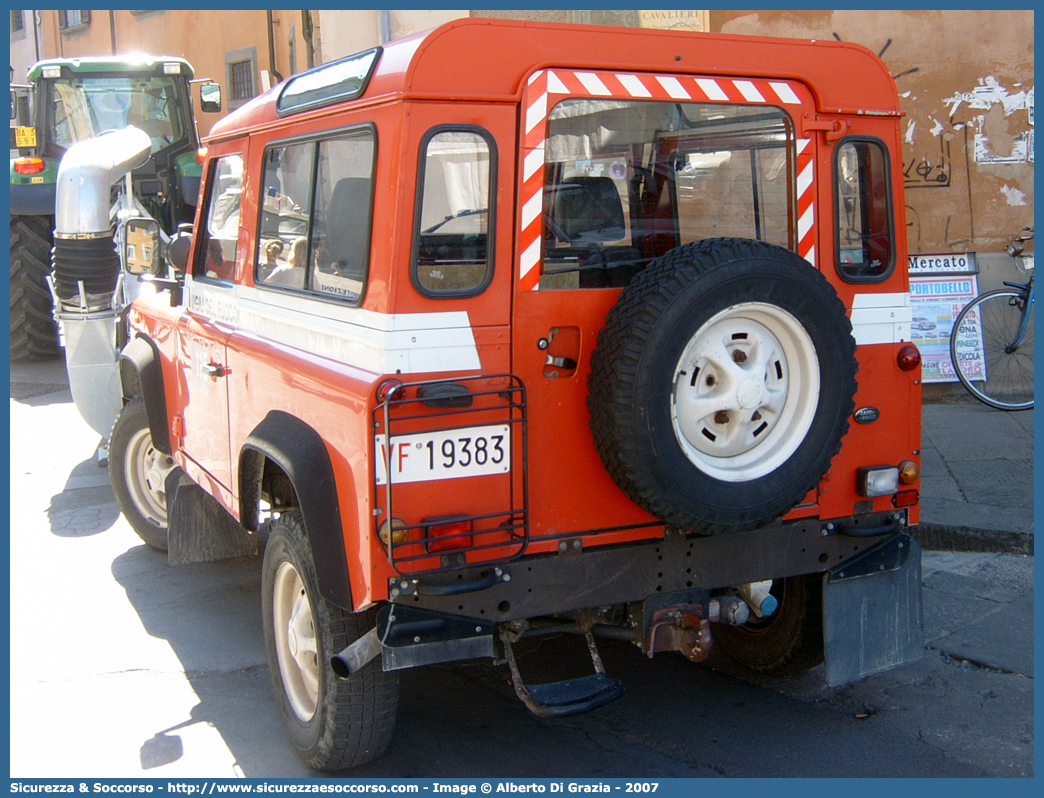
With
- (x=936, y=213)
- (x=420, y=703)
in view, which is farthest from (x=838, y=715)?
(x=936, y=213)

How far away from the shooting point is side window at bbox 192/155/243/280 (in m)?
4.40

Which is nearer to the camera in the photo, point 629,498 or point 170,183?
point 629,498

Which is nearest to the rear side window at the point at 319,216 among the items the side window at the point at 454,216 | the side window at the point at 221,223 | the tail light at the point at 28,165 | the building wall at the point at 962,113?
the side window at the point at 454,216

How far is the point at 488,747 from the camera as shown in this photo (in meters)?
3.71

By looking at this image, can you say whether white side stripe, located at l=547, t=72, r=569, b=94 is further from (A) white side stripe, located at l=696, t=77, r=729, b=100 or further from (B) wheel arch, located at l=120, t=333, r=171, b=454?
(B) wheel arch, located at l=120, t=333, r=171, b=454

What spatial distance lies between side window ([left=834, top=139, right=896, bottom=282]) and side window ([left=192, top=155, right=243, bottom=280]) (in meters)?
2.39

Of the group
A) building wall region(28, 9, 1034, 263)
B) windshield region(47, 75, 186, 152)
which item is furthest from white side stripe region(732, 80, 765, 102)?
windshield region(47, 75, 186, 152)

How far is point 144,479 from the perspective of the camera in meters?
5.89

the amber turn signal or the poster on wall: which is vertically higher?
the poster on wall

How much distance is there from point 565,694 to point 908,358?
1.66 metres

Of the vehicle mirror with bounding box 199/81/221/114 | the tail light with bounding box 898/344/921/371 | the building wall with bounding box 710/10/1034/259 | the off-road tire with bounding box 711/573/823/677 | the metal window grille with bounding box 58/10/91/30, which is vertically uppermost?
the metal window grille with bounding box 58/10/91/30

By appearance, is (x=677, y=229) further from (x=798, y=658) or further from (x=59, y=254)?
(x=59, y=254)

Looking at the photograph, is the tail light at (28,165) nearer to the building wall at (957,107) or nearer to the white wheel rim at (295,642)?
the building wall at (957,107)

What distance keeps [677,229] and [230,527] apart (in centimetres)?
279
